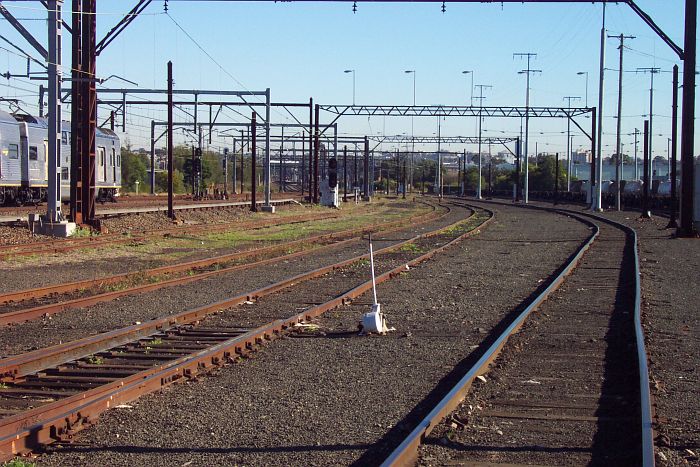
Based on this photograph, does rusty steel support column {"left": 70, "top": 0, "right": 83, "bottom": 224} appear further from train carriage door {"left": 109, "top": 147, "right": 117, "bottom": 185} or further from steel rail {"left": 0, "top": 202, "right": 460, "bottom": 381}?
train carriage door {"left": 109, "top": 147, "right": 117, "bottom": 185}

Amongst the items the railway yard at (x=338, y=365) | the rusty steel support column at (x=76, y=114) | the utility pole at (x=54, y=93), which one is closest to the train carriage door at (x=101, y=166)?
the rusty steel support column at (x=76, y=114)

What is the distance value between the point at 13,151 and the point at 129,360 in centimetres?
2813

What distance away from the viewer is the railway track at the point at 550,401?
626cm

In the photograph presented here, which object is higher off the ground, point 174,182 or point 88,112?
point 88,112

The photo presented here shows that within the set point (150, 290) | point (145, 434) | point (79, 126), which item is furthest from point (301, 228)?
point (145, 434)

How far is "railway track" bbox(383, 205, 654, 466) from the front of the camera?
626 cm

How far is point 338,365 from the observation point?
9.48m

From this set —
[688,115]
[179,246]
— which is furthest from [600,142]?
[179,246]

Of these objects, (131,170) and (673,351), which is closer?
(673,351)

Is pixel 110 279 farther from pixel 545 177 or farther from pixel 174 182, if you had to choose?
pixel 545 177

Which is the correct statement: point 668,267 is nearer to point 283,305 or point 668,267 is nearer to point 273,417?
→ point 283,305

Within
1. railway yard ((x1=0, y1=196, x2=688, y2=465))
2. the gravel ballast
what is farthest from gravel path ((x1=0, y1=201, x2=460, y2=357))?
the gravel ballast

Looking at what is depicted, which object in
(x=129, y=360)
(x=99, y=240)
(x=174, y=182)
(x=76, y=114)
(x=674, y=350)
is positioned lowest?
(x=674, y=350)

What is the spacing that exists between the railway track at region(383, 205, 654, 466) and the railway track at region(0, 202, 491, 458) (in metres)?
2.48
